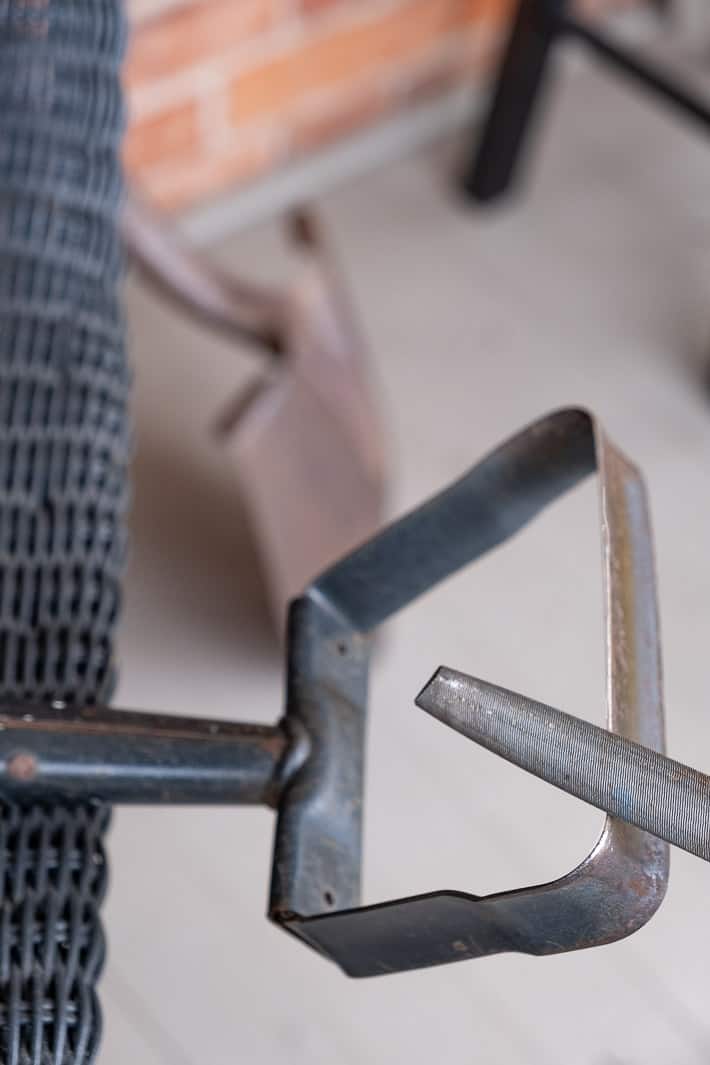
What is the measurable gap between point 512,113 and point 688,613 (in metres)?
1.15

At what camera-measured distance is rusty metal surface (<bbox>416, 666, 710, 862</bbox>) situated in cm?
29

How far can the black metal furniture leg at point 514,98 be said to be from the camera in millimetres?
1383

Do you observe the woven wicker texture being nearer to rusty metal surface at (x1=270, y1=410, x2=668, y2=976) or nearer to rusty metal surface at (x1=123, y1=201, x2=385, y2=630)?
rusty metal surface at (x1=270, y1=410, x2=668, y2=976)

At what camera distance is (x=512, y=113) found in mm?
1460

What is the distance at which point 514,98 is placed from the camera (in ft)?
4.75

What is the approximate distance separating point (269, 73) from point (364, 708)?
43.8 inches

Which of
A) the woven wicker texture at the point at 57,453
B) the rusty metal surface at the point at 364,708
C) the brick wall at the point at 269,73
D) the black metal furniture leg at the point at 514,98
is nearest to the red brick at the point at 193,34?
the brick wall at the point at 269,73

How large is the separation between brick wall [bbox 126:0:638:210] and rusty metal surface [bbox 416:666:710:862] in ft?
3.64

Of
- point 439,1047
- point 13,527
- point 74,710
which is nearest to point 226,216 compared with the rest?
point 13,527

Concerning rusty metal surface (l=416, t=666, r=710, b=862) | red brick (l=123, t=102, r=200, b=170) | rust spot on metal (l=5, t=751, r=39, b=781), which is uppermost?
red brick (l=123, t=102, r=200, b=170)

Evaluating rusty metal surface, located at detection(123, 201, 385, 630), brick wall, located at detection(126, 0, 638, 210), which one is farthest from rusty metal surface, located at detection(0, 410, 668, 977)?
brick wall, located at detection(126, 0, 638, 210)

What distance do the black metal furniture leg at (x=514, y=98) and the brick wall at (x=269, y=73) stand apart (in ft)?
0.48

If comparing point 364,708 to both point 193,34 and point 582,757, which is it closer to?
point 582,757

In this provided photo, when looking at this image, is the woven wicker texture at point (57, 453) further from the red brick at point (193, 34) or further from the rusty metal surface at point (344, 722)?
the red brick at point (193, 34)
